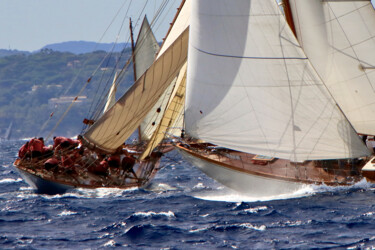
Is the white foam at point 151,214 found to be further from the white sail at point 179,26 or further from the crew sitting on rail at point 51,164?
the crew sitting on rail at point 51,164

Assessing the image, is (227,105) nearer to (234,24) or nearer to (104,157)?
(234,24)

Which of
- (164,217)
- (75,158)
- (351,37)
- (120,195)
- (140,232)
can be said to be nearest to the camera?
(140,232)

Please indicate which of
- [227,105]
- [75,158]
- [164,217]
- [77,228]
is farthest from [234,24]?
[75,158]

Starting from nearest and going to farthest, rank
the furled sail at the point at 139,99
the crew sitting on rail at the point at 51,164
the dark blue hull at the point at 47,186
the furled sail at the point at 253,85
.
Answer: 1. the furled sail at the point at 253,85
2. the furled sail at the point at 139,99
3. the dark blue hull at the point at 47,186
4. the crew sitting on rail at the point at 51,164

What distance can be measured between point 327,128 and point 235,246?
8.18 m

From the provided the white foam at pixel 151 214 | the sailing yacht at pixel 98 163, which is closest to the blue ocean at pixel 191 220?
the white foam at pixel 151 214

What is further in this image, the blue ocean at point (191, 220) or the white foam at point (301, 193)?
the white foam at point (301, 193)

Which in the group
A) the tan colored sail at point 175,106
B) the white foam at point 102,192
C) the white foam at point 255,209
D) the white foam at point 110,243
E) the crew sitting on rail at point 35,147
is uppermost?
the tan colored sail at point 175,106

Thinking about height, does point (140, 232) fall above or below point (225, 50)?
below

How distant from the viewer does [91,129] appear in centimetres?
3228

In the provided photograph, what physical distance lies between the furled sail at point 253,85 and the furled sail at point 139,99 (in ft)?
11.3

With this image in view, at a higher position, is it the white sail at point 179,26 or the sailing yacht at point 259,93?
the white sail at point 179,26

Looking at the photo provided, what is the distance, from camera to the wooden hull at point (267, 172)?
29.4m

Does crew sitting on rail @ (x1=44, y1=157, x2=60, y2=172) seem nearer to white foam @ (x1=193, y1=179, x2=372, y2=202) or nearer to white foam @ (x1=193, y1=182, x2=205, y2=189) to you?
white foam @ (x1=193, y1=182, x2=205, y2=189)
